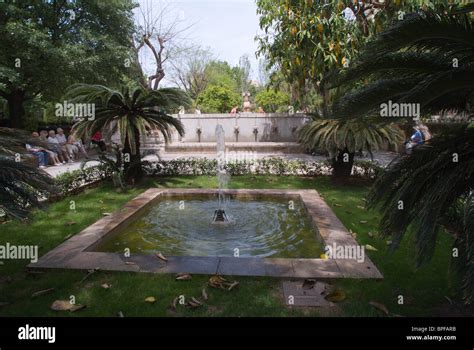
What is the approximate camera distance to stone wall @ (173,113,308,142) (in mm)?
20969

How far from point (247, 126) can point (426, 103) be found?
1861 centimetres

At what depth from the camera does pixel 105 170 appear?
10.2 metres

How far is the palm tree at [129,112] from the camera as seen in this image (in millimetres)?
8758

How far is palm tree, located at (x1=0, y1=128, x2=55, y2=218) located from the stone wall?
57.6 feet

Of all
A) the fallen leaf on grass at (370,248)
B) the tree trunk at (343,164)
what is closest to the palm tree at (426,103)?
the fallen leaf on grass at (370,248)

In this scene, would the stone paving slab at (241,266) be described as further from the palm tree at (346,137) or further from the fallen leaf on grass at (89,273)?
the palm tree at (346,137)

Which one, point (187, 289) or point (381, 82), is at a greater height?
point (381, 82)

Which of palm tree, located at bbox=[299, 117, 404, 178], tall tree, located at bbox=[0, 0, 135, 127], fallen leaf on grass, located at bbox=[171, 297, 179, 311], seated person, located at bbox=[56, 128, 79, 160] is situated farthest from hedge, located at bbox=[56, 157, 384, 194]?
fallen leaf on grass, located at bbox=[171, 297, 179, 311]

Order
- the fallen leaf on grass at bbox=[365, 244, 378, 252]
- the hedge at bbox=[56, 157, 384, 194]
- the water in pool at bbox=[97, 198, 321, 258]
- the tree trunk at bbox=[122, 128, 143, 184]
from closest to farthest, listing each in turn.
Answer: the fallen leaf on grass at bbox=[365, 244, 378, 252] < the water in pool at bbox=[97, 198, 321, 258] < the tree trunk at bbox=[122, 128, 143, 184] < the hedge at bbox=[56, 157, 384, 194]

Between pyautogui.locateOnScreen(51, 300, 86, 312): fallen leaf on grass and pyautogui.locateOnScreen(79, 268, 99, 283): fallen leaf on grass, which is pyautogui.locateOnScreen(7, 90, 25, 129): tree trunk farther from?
pyautogui.locateOnScreen(51, 300, 86, 312): fallen leaf on grass

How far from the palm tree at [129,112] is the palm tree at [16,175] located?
15.5 feet

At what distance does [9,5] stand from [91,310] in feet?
46.0
